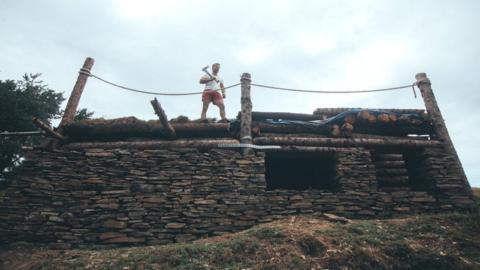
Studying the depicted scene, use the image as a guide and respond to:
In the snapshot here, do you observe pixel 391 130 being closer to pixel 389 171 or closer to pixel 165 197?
pixel 389 171

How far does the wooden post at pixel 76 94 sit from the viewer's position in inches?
314

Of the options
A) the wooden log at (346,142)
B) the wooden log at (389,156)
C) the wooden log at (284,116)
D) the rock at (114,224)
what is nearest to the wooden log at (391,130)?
the wooden log at (346,142)

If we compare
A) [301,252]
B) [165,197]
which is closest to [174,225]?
[165,197]

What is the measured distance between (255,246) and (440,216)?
4438 mm

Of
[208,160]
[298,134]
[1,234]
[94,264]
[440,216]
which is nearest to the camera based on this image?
[94,264]

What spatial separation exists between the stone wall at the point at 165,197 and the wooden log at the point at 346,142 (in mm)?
398

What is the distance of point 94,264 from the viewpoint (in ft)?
16.7

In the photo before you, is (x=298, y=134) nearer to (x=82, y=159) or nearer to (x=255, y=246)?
→ (x=255, y=246)

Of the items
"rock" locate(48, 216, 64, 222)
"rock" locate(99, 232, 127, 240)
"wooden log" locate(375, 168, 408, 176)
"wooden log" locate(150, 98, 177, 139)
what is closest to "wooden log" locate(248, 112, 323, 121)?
"wooden log" locate(375, 168, 408, 176)

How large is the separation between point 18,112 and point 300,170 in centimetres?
1440

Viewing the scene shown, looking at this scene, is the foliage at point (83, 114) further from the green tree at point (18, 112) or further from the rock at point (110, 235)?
the rock at point (110, 235)

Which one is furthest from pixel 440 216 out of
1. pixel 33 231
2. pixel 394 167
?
pixel 33 231

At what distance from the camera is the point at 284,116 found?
28.4 ft

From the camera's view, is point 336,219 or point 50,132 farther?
point 50,132
